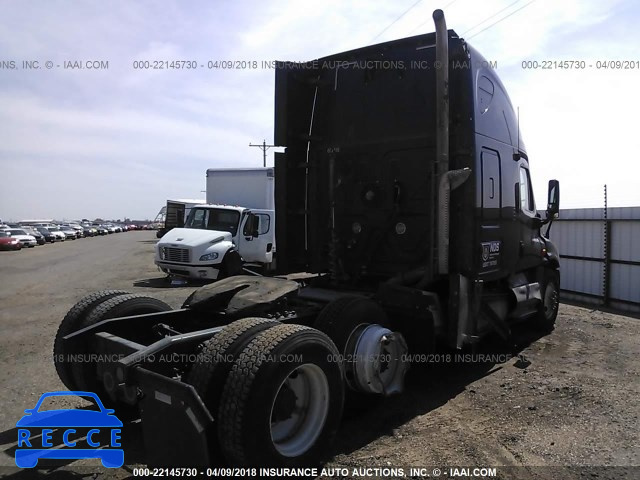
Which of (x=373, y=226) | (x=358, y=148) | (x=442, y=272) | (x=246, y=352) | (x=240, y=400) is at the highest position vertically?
(x=358, y=148)

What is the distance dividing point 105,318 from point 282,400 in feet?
6.58

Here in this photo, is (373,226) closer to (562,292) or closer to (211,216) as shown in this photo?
(562,292)

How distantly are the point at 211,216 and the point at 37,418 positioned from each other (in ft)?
37.5

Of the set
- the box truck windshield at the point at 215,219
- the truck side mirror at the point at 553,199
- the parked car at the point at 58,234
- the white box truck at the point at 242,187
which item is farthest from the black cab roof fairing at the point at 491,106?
the parked car at the point at 58,234

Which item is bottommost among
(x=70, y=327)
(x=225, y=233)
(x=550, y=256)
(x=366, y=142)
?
(x=70, y=327)

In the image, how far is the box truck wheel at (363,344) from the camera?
402cm

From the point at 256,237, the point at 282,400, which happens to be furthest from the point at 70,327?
the point at 256,237

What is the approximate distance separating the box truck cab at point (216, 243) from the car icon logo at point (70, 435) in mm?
9470

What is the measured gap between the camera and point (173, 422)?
279 centimetres

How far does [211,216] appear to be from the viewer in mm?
15312

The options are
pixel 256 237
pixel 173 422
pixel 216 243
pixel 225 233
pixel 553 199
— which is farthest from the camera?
pixel 256 237

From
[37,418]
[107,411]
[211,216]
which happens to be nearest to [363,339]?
[107,411]

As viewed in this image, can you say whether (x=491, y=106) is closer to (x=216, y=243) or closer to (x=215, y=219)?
(x=216, y=243)

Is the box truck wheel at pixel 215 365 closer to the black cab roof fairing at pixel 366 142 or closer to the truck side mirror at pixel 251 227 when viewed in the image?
the black cab roof fairing at pixel 366 142
